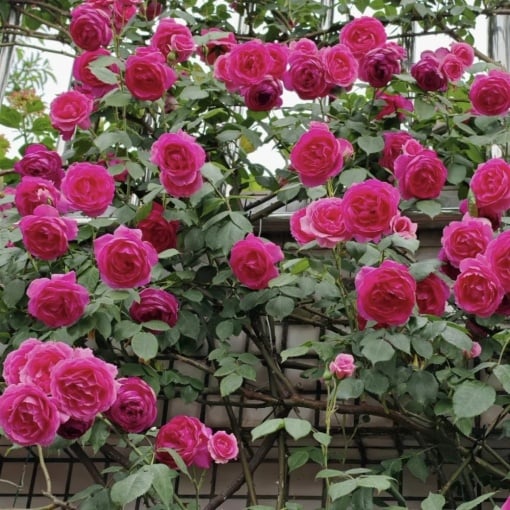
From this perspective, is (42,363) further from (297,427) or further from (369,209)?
(369,209)

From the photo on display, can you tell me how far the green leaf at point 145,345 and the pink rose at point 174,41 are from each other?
3.18 feet

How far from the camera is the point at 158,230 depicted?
3076mm

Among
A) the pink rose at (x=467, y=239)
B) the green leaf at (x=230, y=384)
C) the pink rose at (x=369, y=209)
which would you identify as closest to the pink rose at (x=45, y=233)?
the green leaf at (x=230, y=384)

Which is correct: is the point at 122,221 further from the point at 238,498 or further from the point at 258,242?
the point at 238,498

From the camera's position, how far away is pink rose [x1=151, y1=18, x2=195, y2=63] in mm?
3324

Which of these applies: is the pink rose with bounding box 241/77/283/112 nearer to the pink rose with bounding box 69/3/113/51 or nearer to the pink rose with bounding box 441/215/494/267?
the pink rose with bounding box 69/3/113/51

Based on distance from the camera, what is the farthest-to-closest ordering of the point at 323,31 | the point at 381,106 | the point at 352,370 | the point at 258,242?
the point at 323,31 < the point at 381,106 < the point at 258,242 < the point at 352,370

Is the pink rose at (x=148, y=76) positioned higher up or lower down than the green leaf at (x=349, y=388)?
higher up

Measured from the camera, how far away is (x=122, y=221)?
10.2ft

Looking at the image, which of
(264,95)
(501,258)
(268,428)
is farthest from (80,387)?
(264,95)

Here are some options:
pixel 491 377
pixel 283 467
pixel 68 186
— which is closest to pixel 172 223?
pixel 68 186

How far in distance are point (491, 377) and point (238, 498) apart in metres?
0.78

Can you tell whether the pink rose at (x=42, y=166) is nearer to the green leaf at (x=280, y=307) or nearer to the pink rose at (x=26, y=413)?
the green leaf at (x=280, y=307)

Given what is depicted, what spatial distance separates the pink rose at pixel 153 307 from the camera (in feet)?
9.31
